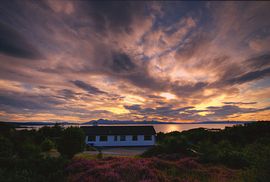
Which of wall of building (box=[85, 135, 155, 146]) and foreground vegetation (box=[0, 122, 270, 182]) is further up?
foreground vegetation (box=[0, 122, 270, 182])

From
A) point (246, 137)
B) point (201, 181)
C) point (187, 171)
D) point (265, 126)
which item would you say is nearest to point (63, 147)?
point (187, 171)

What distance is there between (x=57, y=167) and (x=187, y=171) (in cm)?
962

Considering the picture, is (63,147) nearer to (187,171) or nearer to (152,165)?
(152,165)

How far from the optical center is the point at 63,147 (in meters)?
16.6

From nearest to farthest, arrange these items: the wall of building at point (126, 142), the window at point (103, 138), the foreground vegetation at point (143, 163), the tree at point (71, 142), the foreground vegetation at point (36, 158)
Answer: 1. the foreground vegetation at point (143, 163)
2. the foreground vegetation at point (36, 158)
3. the tree at point (71, 142)
4. the wall of building at point (126, 142)
5. the window at point (103, 138)

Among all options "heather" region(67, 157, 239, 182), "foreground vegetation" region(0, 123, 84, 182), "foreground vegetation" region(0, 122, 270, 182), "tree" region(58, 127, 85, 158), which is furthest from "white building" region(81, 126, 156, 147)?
"heather" region(67, 157, 239, 182)

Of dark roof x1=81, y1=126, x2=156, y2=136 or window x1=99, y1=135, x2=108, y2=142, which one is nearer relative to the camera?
window x1=99, y1=135, x2=108, y2=142

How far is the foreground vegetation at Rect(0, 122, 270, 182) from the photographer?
8641 mm

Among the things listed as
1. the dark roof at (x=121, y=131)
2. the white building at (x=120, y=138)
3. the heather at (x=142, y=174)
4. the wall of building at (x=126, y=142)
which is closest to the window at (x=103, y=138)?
the white building at (x=120, y=138)

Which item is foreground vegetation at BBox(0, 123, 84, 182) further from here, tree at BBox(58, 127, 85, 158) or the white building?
the white building

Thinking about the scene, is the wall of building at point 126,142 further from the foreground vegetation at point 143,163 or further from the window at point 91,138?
the foreground vegetation at point 143,163

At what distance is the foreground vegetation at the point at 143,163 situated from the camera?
8.64 metres

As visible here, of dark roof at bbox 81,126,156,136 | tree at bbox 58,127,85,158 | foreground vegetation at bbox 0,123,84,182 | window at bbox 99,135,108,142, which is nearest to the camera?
foreground vegetation at bbox 0,123,84,182

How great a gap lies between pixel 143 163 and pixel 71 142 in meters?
8.44
